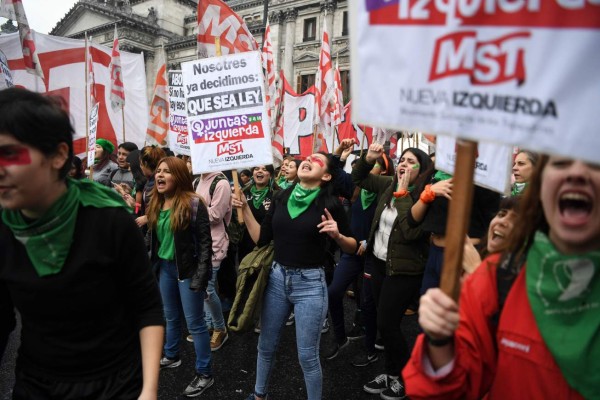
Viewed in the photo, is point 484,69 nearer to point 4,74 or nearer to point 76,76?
point 4,74

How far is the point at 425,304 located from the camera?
1.09 meters

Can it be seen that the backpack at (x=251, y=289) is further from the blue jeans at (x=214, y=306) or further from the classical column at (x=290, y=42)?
the classical column at (x=290, y=42)

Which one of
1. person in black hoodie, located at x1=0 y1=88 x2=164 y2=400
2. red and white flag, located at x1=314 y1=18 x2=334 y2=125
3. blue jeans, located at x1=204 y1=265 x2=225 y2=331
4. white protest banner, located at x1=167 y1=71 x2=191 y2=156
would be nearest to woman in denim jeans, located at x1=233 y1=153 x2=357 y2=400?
blue jeans, located at x1=204 y1=265 x2=225 y2=331

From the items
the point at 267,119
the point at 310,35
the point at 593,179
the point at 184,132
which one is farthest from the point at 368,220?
the point at 310,35

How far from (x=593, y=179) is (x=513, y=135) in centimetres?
28

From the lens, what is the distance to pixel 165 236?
3.39 m

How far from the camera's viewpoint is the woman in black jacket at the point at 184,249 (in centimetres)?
321

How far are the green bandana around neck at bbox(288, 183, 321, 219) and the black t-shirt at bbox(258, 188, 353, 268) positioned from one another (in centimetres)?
3

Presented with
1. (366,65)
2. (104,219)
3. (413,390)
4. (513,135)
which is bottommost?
(413,390)

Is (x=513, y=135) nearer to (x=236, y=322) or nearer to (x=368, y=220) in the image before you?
(x=236, y=322)

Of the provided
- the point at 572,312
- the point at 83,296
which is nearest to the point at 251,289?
the point at 83,296

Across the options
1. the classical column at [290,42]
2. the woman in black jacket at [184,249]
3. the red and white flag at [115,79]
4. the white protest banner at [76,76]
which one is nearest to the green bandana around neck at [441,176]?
the woman in black jacket at [184,249]

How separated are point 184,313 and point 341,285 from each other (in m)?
1.52

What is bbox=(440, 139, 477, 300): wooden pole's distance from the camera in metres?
0.99
